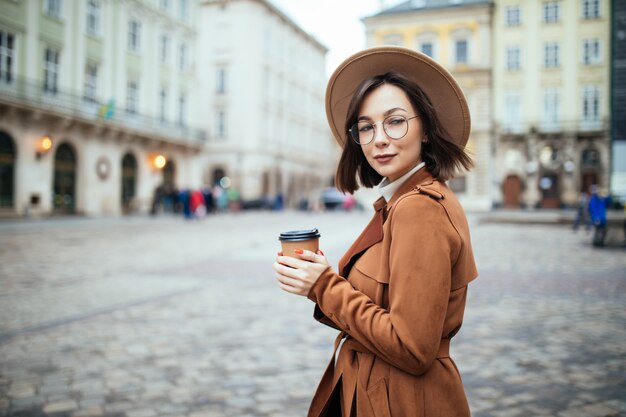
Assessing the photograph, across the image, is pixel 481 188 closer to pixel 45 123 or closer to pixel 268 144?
pixel 268 144

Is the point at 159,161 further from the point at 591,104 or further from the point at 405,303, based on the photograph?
the point at 405,303

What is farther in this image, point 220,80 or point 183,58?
point 220,80

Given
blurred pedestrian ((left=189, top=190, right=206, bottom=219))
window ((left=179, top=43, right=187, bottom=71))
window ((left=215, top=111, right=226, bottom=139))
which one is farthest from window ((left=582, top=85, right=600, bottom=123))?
blurred pedestrian ((left=189, top=190, right=206, bottom=219))

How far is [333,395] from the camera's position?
165 centimetres

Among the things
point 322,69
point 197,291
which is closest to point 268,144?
point 322,69

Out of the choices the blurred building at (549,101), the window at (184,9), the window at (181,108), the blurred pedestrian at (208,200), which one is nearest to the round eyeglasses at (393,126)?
the blurred pedestrian at (208,200)

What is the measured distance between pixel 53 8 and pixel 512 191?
3346 centimetres

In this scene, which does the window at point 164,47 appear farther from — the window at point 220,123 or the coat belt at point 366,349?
the coat belt at point 366,349

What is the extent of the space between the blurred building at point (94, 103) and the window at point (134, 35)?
0.06m

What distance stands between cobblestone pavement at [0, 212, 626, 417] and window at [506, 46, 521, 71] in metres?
33.4

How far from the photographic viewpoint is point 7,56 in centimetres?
2206

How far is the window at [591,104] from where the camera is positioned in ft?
123

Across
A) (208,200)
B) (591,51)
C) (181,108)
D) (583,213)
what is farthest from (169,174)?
(591,51)

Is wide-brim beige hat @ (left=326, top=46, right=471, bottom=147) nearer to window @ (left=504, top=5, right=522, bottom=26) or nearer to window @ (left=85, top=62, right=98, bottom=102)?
window @ (left=85, top=62, right=98, bottom=102)
